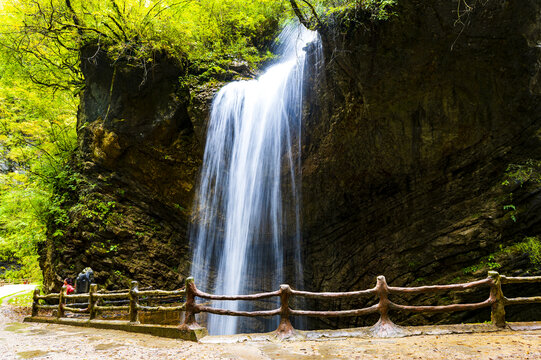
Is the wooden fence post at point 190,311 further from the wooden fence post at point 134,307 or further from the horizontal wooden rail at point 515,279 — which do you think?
the horizontal wooden rail at point 515,279

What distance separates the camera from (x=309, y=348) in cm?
536

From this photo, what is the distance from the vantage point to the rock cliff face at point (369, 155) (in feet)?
30.4

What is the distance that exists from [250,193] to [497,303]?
920 centimetres

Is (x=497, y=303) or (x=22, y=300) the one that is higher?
(x=497, y=303)

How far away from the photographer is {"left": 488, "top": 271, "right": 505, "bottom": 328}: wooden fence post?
20.1 ft

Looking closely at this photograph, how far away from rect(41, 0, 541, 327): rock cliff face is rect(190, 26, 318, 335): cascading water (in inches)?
27.6

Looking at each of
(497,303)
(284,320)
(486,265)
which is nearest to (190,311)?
(284,320)

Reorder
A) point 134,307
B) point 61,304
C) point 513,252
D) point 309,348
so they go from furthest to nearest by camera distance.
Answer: point 61,304 < point 513,252 < point 134,307 < point 309,348

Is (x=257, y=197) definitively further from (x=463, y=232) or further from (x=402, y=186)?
(x=463, y=232)

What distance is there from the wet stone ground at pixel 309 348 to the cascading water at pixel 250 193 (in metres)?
7.61

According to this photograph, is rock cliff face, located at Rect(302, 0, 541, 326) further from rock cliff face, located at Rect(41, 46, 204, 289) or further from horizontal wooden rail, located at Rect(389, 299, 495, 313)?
rock cliff face, located at Rect(41, 46, 204, 289)

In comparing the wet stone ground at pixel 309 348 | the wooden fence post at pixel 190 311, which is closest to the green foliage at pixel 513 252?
the wet stone ground at pixel 309 348

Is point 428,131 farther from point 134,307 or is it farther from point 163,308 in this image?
point 134,307

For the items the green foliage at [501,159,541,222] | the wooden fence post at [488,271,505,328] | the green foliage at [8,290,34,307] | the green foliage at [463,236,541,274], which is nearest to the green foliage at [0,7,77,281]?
the green foliage at [8,290,34,307]
